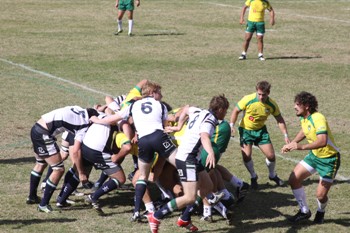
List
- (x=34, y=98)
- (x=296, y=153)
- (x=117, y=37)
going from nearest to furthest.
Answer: (x=296, y=153) → (x=34, y=98) → (x=117, y=37)

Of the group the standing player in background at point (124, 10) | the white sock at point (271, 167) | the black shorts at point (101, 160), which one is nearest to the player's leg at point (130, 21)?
the standing player in background at point (124, 10)

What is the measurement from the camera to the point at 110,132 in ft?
41.4

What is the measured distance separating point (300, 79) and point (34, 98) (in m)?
7.87

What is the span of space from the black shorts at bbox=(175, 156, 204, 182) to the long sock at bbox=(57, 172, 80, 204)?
81.5 inches

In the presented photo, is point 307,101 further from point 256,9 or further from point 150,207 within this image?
point 256,9

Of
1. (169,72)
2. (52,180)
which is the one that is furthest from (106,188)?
(169,72)

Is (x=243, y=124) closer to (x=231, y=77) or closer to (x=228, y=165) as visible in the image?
(x=228, y=165)

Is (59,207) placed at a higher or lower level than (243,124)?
lower

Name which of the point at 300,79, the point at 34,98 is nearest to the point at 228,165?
the point at 34,98

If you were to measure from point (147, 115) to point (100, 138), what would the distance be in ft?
3.48

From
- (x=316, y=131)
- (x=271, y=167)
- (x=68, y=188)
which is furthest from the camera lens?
(x=271, y=167)

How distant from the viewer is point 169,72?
23.6m

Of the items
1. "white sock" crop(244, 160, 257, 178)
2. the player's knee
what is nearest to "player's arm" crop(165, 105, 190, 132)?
the player's knee

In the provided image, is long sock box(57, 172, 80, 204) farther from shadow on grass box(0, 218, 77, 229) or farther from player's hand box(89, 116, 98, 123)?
player's hand box(89, 116, 98, 123)
